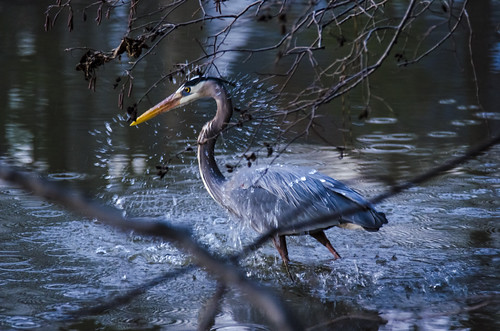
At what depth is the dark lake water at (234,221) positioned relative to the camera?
4301mm

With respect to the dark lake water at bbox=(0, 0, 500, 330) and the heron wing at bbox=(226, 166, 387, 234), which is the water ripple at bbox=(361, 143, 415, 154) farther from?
the heron wing at bbox=(226, 166, 387, 234)

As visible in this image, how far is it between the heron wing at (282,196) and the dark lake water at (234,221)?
0.81ft

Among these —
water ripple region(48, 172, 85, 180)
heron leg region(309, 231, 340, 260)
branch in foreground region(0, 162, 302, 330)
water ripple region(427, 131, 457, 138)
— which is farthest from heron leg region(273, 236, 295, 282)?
branch in foreground region(0, 162, 302, 330)

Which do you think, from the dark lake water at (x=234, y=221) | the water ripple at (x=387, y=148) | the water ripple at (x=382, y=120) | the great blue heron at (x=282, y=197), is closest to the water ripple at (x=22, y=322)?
the dark lake water at (x=234, y=221)

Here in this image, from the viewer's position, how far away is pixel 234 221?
5.71 meters

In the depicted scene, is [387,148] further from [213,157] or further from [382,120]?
[213,157]

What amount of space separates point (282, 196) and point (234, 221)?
2.42ft

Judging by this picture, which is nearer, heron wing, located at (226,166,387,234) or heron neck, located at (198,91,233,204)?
heron wing, located at (226,166,387,234)

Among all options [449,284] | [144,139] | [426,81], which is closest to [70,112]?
[144,139]

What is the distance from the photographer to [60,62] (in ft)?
36.6

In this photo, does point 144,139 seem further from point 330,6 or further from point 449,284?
point 330,6

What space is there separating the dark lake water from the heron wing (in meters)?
0.25

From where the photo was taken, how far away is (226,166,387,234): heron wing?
16.4 ft

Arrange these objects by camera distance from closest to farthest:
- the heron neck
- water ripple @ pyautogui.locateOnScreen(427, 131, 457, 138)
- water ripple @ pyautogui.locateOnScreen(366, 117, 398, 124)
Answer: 1. the heron neck
2. water ripple @ pyautogui.locateOnScreen(427, 131, 457, 138)
3. water ripple @ pyautogui.locateOnScreen(366, 117, 398, 124)
